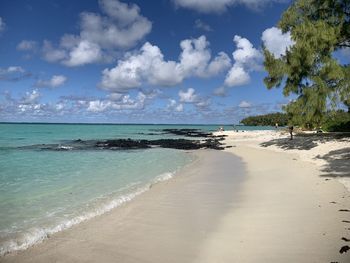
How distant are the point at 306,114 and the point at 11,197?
19.1 meters

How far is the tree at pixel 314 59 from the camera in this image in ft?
70.0

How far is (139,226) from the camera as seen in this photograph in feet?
28.4

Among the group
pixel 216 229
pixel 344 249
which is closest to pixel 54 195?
pixel 216 229

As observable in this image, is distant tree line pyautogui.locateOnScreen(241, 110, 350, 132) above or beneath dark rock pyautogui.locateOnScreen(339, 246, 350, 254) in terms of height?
above

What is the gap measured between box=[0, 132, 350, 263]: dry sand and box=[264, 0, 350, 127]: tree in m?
10.3

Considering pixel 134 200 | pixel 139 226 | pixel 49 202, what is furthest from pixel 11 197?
pixel 139 226

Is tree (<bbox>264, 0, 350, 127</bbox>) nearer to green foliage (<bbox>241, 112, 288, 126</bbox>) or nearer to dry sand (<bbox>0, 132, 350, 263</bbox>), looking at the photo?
dry sand (<bbox>0, 132, 350, 263</bbox>)

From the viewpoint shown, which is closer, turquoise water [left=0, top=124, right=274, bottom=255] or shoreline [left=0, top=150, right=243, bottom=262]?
shoreline [left=0, top=150, right=243, bottom=262]

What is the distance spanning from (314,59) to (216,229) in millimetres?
18568

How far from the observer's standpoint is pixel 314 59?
2325cm

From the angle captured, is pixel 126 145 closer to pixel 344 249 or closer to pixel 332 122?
pixel 332 122

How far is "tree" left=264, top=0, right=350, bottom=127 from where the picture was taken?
2133 cm

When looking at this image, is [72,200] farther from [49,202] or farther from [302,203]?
[302,203]

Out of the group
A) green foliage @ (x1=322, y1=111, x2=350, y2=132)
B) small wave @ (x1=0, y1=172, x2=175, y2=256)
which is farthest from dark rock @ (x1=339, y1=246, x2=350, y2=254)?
green foliage @ (x1=322, y1=111, x2=350, y2=132)
